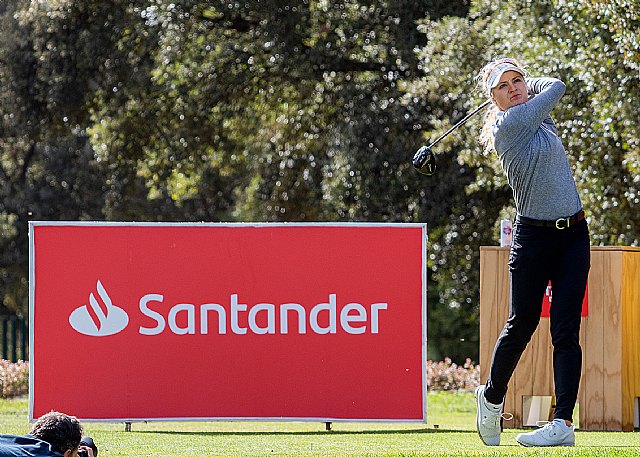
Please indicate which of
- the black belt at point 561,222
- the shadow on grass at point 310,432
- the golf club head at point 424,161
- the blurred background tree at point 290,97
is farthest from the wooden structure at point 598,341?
the blurred background tree at point 290,97

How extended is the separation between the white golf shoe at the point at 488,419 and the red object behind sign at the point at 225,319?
201 centimetres

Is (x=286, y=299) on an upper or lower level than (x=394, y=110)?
lower

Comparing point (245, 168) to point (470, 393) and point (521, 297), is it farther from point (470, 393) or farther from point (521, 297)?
point (521, 297)

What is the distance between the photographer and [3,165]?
3412 cm

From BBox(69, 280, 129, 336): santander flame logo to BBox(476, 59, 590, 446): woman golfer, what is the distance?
3.03 meters

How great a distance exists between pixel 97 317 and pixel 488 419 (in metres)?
2.97

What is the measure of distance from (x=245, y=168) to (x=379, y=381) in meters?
18.8

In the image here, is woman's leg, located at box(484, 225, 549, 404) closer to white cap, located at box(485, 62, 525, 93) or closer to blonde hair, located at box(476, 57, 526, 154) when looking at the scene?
blonde hair, located at box(476, 57, 526, 154)

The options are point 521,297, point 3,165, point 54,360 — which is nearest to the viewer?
point 521,297

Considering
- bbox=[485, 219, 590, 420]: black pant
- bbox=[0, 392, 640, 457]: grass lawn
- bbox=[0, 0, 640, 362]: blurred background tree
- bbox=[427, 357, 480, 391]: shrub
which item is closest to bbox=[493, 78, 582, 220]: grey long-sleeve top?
bbox=[485, 219, 590, 420]: black pant

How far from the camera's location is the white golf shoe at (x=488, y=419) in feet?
20.4

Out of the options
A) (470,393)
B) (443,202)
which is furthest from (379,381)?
(443,202)

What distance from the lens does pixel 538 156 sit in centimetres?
585

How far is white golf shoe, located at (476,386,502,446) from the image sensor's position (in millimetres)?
6203
